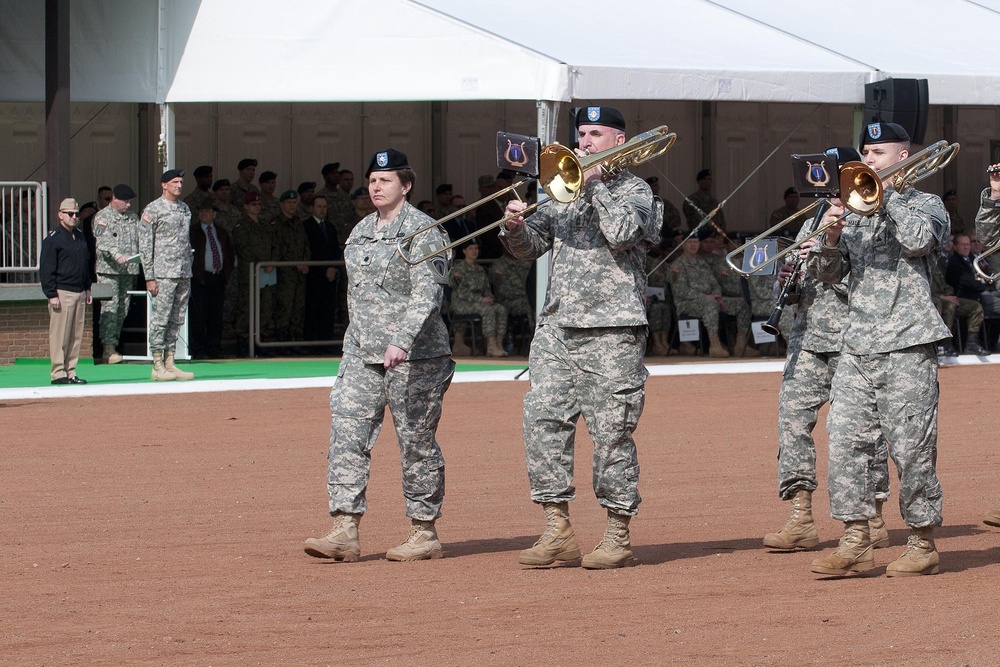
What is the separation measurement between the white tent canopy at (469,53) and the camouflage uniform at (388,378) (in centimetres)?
901

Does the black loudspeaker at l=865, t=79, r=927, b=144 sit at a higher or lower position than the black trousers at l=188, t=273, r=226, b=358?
higher

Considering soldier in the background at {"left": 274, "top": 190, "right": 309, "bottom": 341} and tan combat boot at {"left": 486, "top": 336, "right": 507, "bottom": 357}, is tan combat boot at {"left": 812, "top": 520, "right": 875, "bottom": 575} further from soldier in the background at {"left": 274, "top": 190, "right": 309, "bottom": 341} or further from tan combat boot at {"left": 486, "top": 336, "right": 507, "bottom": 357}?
soldier in the background at {"left": 274, "top": 190, "right": 309, "bottom": 341}

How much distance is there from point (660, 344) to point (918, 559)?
42.4ft

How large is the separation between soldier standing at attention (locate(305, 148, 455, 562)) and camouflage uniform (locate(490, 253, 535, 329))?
11891 mm

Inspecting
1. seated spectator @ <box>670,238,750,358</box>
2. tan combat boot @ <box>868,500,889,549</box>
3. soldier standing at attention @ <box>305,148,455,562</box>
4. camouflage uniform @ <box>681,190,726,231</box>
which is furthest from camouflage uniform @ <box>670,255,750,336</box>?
soldier standing at attention @ <box>305,148,455,562</box>

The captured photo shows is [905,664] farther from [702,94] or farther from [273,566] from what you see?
[702,94]

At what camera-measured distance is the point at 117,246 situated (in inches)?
719

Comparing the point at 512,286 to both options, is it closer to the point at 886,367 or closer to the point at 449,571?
the point at 449,571

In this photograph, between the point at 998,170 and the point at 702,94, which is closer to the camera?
the point at 998,170

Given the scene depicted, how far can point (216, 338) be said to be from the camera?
767 inches

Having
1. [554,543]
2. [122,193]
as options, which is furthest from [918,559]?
[122,193]

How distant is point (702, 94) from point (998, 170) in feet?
31.4

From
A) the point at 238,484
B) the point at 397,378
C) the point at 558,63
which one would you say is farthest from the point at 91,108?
the point at 397,378

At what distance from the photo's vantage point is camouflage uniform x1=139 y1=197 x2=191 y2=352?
1631 centimetres
